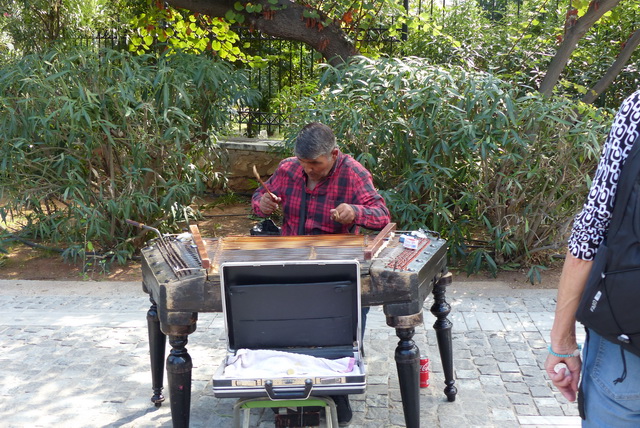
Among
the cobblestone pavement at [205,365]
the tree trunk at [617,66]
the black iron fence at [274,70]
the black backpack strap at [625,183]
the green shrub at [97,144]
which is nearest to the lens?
Result: the black backpack strap at [625,183]

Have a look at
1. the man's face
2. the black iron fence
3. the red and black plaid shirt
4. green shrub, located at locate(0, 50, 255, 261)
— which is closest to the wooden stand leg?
the red and black plaid shirt

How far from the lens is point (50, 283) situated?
6391mm

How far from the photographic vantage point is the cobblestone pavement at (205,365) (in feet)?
12.7

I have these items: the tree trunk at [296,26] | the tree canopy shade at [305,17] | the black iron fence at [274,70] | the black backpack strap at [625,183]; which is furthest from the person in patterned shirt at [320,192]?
the black iron fence at [274,70]

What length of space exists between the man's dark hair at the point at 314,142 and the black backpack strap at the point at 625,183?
207cm

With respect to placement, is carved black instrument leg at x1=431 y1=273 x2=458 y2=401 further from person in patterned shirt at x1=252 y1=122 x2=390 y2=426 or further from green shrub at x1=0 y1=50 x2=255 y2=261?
green shrub at x1=0 y1=50 x2=255 y2=261

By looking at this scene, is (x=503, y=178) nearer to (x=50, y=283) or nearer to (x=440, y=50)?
(x=440, y=50)

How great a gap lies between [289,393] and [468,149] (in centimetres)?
349

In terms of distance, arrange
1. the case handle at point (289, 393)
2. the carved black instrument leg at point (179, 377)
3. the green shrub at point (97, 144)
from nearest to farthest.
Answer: the case handle at point (289, 393) → the carved black instrument leg at point (179, 377) → the green shrub at point (97, 144)

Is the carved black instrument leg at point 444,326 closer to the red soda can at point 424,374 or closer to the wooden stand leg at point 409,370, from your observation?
the red soda can at point 424,374

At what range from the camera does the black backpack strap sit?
182cm

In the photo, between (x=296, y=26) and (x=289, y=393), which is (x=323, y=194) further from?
(x=296, y=26)

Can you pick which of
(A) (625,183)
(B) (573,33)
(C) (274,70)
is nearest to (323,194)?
(A) (625,183)

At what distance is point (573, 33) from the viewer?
7.04 meters
